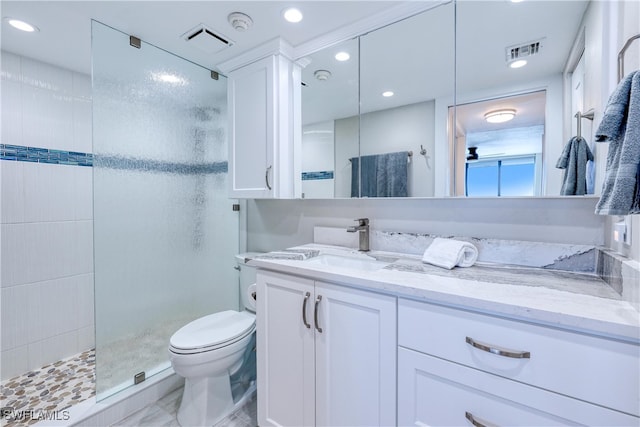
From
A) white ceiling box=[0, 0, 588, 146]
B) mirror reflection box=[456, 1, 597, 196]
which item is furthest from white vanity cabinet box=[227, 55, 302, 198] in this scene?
mirror reflection box=[456, 1, 597, 196]

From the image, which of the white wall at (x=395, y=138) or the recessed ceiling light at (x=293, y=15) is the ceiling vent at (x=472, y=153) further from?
the recessed ceiling light at (x=293, y=15)

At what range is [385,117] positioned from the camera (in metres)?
1.57

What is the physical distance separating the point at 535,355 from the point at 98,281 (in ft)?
6.80

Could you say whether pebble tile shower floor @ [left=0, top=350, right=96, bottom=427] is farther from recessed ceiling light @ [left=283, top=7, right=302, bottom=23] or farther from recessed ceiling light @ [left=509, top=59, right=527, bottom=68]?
recessed ceiling light @ [left=509, top=59, right=527, bottom=68]

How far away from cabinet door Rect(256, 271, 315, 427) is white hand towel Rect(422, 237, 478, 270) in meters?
0.58

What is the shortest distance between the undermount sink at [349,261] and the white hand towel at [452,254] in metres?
0.23

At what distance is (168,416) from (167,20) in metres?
2.29

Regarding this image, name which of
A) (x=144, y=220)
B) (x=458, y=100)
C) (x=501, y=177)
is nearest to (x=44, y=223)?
(x=144, y=220)

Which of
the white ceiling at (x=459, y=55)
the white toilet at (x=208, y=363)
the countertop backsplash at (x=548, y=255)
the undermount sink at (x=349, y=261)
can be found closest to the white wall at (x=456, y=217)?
the countertop backsplash at (x=548, y=255)

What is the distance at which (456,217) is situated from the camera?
4.55ft

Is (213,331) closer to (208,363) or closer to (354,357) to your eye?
(208,363)

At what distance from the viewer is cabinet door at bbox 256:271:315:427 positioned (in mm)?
1210

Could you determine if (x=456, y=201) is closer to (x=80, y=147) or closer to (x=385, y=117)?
(x=385, y=117)

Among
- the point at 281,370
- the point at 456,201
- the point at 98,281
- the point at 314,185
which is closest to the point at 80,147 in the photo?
the point at 98,281
